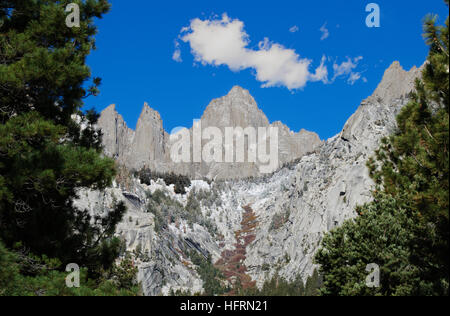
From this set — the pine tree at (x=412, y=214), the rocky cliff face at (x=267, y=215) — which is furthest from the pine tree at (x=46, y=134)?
the rocky cliff face at (x=267, y=215)

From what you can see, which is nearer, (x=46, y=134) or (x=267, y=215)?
(x=46, y=134)

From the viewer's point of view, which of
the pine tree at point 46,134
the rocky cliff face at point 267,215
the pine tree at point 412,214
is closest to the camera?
the pine tree at point 412,214

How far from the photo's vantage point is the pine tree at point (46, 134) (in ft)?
26.3

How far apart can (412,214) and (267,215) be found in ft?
313

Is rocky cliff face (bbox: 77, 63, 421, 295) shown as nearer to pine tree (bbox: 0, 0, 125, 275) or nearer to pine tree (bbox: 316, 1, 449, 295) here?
pine tree (bbox: 316, 1, 449, 295)

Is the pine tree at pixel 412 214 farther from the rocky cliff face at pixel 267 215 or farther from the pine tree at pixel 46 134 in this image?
the rocky cliff face at pixel 267 215

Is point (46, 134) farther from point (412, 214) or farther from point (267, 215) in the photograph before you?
point (267, 215)

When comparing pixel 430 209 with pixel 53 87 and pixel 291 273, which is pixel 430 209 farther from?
pixel 291 273

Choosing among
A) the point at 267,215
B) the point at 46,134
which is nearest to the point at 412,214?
the point at 46,134

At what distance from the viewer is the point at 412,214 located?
12.9m

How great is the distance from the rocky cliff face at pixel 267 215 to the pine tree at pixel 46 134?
39.4 meters

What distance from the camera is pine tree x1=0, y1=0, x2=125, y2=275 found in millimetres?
8016

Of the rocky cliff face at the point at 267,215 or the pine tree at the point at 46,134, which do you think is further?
the rocky cliff face at the point at 267,215
